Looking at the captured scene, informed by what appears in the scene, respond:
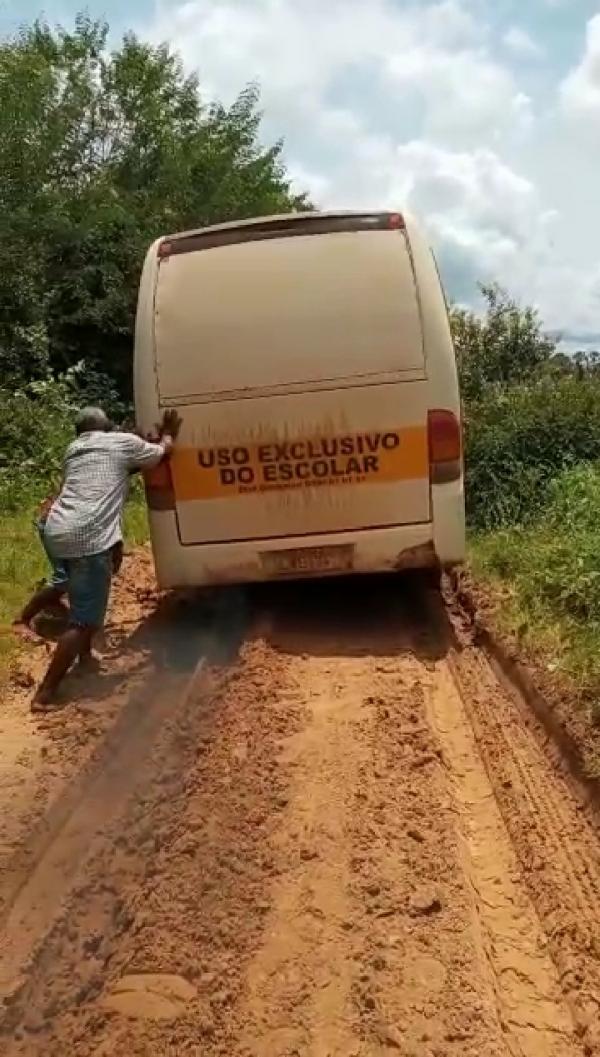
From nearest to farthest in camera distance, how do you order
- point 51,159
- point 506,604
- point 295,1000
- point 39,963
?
point 295,1000 < point 39,963 < point 506,604 < point 51,159

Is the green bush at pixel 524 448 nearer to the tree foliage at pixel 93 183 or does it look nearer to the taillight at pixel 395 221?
the taillight at pixel 395 221

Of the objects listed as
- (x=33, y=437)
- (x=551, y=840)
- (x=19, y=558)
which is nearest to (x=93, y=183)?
(x=33, y=437)

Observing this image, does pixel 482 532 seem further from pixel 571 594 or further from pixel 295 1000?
pixel 295 1000

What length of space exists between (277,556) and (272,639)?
597mm

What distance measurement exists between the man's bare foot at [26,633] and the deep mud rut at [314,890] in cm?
180

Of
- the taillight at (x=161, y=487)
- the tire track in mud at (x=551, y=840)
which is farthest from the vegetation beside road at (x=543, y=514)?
the taillight at (x=161, y=487)

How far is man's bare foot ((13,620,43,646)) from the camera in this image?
314 inches

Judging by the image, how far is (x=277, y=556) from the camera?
7457mm

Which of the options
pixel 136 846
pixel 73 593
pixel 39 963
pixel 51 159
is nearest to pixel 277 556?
pixel 73 593

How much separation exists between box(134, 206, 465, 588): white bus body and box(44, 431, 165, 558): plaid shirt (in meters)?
0.36

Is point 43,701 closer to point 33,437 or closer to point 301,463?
point 301,463

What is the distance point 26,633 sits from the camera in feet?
26.5

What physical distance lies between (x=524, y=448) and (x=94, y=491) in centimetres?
550

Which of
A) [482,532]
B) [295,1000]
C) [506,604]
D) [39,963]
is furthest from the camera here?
[482,532]
